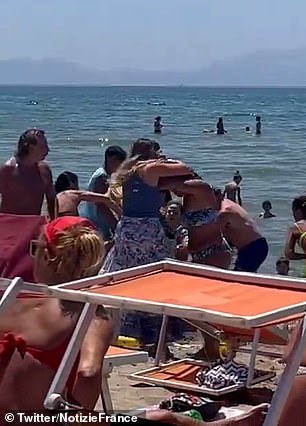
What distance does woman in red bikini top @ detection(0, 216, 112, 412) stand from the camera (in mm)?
2752

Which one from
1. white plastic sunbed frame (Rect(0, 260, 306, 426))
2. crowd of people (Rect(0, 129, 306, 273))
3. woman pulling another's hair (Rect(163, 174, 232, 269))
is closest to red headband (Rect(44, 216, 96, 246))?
white plastic sunbed frame (Rect(0, 260, 306, 426))

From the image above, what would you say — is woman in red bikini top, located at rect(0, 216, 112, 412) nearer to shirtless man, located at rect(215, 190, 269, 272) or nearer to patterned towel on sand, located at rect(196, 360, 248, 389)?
patterned towel on sand, located at rect(196, 360, 248, 389)

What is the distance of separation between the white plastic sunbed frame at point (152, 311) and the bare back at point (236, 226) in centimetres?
271

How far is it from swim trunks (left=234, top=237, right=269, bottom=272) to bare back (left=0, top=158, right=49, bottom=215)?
4.64ft

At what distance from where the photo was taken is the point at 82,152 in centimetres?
2433

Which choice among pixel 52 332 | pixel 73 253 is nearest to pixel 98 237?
pixel 73 253

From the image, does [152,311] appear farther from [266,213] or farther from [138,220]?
[266,213]

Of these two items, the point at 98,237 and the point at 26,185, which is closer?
the point at 98,237

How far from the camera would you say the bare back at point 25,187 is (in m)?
6.55

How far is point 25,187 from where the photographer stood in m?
6.56

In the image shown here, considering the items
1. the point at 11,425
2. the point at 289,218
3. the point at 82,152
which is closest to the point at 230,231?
the point at 11,425

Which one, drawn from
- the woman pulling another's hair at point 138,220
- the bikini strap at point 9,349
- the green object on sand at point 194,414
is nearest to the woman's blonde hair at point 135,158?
the woman pulling another's hair at point 138,220

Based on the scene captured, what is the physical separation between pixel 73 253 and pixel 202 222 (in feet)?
9.69

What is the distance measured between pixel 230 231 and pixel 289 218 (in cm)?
688
